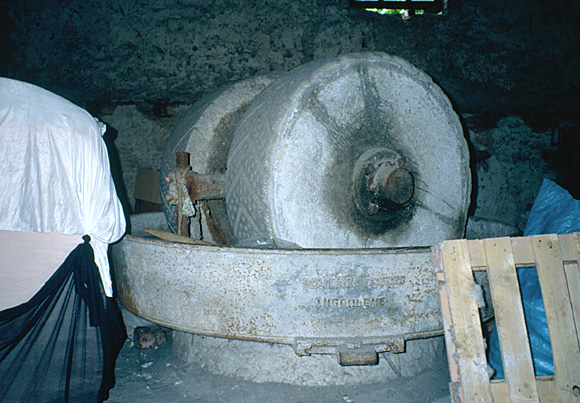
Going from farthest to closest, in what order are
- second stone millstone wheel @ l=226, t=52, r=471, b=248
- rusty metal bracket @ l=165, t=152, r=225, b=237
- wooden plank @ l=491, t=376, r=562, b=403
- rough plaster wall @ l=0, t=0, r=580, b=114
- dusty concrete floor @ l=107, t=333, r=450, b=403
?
rough plaster wall @ l=0, t=0, r=580, b=114 < rusty metal bracket @ l=165, t=152, r=225, b=237 < second stone millstone wheel @ l=226, t=52, r=471, b=248 < dusty concrete floor @ l=107, t=333, r=450, b=403 < wooden plank @ l=491, t=376, r=562, b=403

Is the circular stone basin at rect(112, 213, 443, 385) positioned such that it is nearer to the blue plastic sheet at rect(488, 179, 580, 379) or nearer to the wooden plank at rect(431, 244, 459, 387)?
the wooden plank at rect(431, 244, 459, 387)

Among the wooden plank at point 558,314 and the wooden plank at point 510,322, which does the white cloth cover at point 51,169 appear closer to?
the wooden plank at point 510,322

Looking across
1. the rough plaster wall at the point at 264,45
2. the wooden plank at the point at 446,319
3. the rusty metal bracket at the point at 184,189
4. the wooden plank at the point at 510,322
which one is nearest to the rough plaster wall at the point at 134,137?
the rough plaster wall at the point at 264,45

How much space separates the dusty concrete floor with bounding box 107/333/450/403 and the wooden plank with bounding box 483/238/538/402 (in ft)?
1.27

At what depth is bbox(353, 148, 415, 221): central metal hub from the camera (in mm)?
1796

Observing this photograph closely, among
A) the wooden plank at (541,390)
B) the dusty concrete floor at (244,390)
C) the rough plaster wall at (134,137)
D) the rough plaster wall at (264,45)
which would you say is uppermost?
the rough plaster wall at (264,45)

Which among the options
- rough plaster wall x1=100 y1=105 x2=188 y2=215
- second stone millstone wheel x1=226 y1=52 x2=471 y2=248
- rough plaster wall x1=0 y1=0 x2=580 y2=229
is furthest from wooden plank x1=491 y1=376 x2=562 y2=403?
rough plaster wall x1=100 y1=105 x2=188 y2=215

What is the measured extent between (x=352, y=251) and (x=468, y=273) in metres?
0.40

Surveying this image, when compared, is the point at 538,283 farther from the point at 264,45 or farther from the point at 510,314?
the point at 264,45

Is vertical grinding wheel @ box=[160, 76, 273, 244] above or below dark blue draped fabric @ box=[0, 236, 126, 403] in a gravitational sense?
above

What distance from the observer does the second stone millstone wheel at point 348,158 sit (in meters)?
1.75

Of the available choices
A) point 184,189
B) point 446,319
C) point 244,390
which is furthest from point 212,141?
point 446,319

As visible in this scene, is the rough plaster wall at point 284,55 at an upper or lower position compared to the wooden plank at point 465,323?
upper

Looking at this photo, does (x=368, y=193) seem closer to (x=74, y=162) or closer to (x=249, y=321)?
(x=249, y=321)
